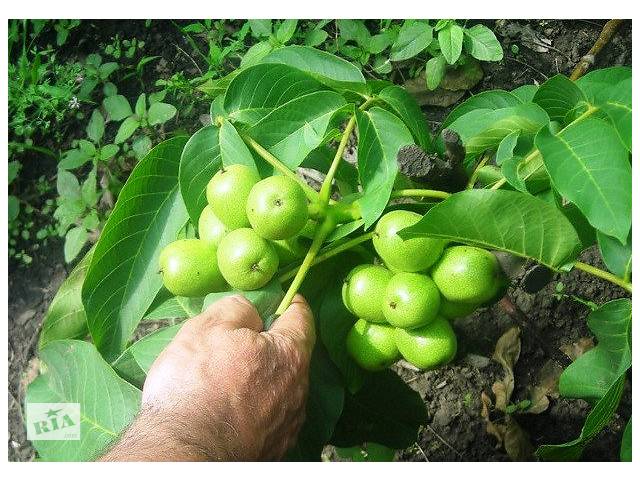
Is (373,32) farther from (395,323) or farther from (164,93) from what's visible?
(395,323)

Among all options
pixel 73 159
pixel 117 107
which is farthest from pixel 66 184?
pixel 117 107

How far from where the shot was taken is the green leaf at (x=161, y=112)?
1137mm

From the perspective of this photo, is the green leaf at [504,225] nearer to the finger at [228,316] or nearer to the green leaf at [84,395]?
the finger at [228,316]

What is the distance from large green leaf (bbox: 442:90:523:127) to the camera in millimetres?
1000

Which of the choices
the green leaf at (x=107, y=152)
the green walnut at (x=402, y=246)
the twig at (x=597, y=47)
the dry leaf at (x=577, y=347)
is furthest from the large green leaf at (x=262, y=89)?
the dry leaf at (x=577, y=347)

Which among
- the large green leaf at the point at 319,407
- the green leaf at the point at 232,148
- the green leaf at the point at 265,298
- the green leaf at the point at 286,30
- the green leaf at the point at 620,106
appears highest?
the green leaf at the point at 286,30

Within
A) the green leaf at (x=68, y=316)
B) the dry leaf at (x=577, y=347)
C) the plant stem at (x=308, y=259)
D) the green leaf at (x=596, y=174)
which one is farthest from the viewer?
the dry leaf at (x=577, y=347)

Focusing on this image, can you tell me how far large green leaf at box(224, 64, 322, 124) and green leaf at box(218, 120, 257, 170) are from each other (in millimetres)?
32

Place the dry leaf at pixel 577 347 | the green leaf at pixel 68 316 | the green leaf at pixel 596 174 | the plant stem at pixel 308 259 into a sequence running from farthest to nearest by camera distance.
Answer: the dry leaf at pixel 577 347 < the green leaf at pixel 68 316 < the plant stem at pixel 308 259 < the green leaf at pixel 596 174

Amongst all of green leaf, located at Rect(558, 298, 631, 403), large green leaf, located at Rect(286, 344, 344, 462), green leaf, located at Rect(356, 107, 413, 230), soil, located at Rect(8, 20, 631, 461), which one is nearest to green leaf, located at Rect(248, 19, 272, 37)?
soil, located at Rect(8, 20, 631, 461)

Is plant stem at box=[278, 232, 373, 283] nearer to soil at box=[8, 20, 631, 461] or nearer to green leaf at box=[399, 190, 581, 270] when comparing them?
green leaf at box=[399, 190, 581, 270]

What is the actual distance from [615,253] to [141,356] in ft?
1.96
